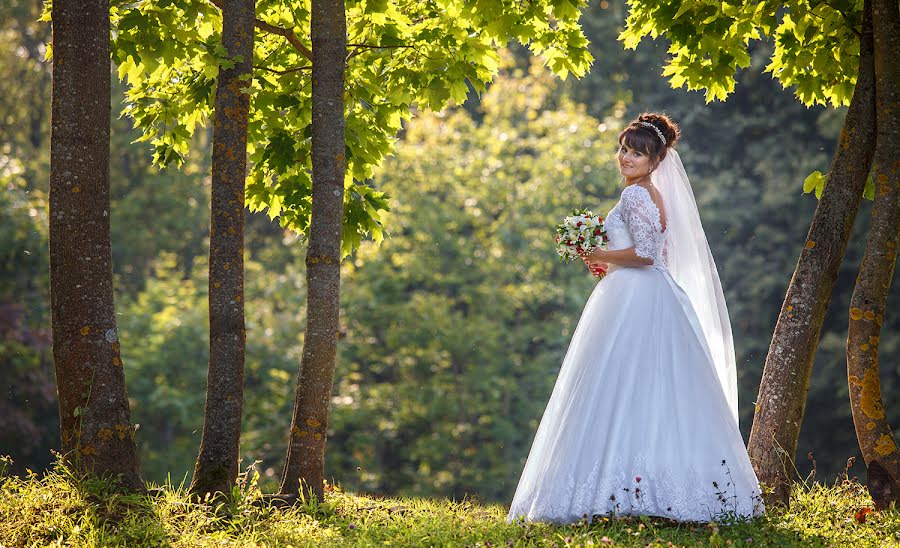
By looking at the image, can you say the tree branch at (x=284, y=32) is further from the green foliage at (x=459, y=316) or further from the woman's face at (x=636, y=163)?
the green foliage at (x=459, y=316)

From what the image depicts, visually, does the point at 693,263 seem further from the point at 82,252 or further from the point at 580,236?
the point at 82,252

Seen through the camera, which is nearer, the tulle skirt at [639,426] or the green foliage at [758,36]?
the tulle skirt at [639,426]

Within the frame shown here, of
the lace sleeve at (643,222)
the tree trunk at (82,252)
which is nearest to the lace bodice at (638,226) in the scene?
the lace sleeve at (643,222)

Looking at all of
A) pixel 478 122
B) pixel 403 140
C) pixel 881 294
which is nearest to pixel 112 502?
pixel 881 294

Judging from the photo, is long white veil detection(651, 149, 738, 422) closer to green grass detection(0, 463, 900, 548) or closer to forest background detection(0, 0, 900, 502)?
green grass detection(0, 463, 900, 548)

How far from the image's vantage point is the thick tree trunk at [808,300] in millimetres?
7074

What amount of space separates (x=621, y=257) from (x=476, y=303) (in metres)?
15.1

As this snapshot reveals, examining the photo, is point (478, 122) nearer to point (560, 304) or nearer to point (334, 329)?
point (560, 304)

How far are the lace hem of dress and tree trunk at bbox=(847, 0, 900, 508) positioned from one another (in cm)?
143

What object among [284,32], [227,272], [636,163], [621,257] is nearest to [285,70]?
[284,32]

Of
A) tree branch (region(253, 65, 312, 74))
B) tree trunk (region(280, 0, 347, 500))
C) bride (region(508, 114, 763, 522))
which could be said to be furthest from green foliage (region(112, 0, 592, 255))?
bride (region(508, 114, 763, 522))

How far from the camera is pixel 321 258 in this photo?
6695 millimetres

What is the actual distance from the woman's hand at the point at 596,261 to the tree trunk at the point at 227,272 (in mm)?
2360

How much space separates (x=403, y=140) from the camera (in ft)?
86.9
